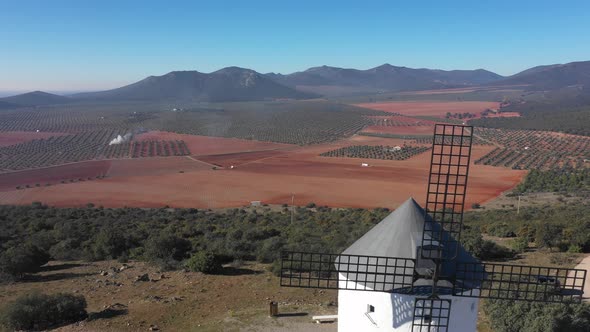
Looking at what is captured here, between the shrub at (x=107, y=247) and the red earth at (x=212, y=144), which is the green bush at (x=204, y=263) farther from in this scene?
the red earth at (x=212, y=144)

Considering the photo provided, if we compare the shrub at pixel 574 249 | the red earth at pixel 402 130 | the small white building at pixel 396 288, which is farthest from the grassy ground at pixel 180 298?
the red earth at pixel 402 130

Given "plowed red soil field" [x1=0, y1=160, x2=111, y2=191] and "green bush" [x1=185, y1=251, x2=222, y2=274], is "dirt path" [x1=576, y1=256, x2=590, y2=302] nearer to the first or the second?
"green bush" [x1=185, y1=251, x2=222, y2=274]

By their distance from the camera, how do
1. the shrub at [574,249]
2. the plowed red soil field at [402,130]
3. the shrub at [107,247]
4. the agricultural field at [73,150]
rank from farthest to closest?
the plowed red soil field at [402,130] < the agricultural field at [73,150] < the shrub at [107,247] < the shrub at [574,249]

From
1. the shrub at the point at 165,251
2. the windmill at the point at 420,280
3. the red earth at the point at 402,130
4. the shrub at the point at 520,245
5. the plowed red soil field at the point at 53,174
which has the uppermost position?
the windmill at the point at 420,280

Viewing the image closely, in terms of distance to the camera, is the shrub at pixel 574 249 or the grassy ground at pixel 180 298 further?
the shrub at pixel 574 249

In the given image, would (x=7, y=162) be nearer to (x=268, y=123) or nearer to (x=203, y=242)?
(x=203, y=242)

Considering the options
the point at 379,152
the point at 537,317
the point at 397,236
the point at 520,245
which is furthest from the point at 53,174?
the point at 537,317

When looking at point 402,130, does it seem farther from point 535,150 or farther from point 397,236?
point 397,236
